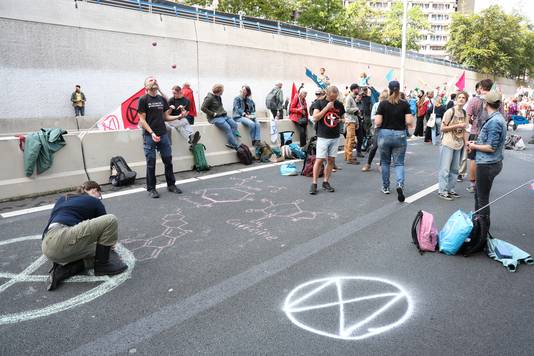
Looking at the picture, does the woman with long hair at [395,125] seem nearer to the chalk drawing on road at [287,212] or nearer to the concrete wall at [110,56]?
the chalk drawing on road at [287,212]

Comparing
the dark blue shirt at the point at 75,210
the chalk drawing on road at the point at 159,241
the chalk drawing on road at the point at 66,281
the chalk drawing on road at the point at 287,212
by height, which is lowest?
the chalk drawing on road at the point at 66,281

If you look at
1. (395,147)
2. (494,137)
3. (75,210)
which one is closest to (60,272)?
(75,210)

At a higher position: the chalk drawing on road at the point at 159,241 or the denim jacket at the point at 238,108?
the denim jacket at the point at 238,108

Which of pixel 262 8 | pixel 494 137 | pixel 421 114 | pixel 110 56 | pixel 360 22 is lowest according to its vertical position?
pixel 494 137

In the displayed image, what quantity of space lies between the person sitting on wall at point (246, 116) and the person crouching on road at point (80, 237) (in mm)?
6961

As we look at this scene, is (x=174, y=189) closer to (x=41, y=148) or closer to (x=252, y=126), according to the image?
(x=41, y=148)

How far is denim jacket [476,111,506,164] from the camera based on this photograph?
15.3 ft

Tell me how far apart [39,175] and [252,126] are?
17.6 feet

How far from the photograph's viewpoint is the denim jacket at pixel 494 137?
4676mm

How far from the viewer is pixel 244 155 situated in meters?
10.1

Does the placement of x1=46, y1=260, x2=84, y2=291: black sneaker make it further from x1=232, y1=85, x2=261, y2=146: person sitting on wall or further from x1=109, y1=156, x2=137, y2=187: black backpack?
x1=232, y1=85, x2=261, y2=146: person sitting on wall

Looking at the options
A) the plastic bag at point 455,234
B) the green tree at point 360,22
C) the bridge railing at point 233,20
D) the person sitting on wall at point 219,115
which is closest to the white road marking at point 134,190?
the person sitting on wall at point 219,115

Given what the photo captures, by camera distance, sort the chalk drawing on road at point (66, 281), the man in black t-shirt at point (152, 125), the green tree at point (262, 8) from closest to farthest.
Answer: the chalk drawing on road at point (66, 281) → the man in black t-shirt at point (152, 125) → the green tree at point (262, 8)

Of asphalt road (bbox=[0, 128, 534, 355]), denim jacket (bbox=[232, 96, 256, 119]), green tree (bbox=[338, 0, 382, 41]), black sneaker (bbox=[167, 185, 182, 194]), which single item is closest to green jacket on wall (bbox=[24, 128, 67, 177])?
asphalt road (bbox=[0, 128, 534, 355])
